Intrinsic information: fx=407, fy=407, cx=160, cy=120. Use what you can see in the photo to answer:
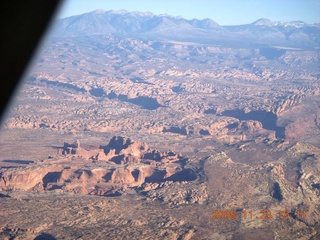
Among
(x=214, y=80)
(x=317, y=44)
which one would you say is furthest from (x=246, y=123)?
(x=317, y=44)

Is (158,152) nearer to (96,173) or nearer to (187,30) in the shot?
(96,173)

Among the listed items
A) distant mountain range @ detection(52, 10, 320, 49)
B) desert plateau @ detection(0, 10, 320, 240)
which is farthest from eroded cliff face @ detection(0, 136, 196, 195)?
distant mountain range @ detection(52, 10, 320, 49)

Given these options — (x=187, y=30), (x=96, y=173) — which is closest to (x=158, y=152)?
(x=96, y=173)

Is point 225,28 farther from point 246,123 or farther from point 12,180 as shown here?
point 12,180
